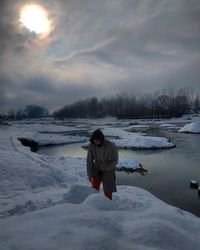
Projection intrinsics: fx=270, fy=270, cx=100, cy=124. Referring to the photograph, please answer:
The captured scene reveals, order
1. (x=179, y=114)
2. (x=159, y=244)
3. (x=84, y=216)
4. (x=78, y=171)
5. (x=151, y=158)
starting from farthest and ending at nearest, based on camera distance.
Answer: (x=179, y=114) < (x=151, y=158) < (x=78, y=171) < (x=84, y=216) < (x=159, y=244)

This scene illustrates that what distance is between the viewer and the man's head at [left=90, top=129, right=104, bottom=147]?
6152mm

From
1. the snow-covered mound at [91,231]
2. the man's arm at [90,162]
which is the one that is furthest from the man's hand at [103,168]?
the snow-covered mound at [91,231]

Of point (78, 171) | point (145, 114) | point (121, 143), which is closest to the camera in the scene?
point (78, 171)

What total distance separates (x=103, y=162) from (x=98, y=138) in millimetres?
682

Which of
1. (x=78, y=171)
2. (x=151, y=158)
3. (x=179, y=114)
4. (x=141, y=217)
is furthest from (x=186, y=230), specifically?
(x=179, y=114)

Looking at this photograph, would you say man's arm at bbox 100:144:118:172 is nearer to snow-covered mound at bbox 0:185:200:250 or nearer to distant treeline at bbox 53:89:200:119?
snow-covered mound at bbox 0:185:200:250

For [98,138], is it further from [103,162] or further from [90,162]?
[90,162]

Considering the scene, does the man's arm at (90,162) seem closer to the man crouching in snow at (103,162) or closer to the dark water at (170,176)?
the man crouching in snow at (103,162)

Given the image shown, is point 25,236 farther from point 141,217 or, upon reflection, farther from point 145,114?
point 145,114

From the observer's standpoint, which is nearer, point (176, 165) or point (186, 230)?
point (186, 230)

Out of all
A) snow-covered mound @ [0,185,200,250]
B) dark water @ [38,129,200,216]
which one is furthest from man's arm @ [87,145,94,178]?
dark water @ [38,129,200,216]

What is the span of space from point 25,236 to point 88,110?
134609mm

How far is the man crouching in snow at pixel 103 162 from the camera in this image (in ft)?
20.9

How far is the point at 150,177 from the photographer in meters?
13.4
